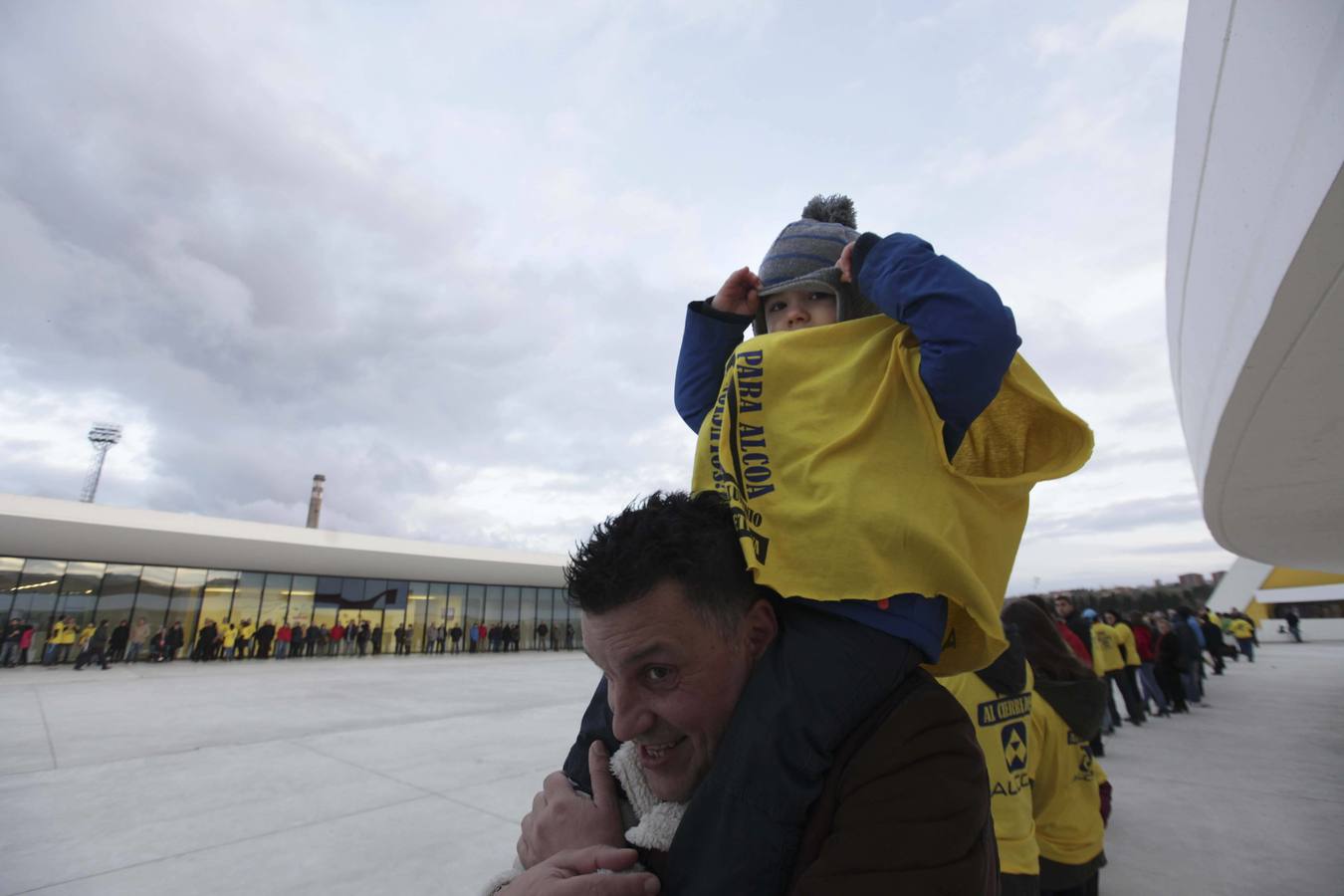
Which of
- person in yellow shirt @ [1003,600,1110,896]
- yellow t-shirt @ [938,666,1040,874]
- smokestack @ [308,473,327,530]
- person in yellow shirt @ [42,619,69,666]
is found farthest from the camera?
smokestack @ [308,473,327,530]

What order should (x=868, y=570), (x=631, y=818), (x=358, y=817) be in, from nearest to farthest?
(x=868, y=570) < (x=631, y=818) < (x=358, y=817)

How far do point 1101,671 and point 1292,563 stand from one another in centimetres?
1424

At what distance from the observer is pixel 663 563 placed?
1.07 metres

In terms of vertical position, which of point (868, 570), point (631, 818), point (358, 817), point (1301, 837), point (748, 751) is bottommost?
point (1301, 837)

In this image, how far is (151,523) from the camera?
17109 millimetres

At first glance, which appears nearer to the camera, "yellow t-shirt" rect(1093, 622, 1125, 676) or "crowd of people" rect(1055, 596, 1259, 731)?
"crowd of people" rect(1055, 596, 1259, 731)

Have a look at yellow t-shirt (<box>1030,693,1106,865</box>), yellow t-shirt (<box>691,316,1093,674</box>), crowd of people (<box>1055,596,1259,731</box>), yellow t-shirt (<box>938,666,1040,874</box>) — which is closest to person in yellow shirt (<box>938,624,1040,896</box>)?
yellow t-shirt (<box>938,666,1040,874</box>)

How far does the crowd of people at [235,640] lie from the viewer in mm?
18219

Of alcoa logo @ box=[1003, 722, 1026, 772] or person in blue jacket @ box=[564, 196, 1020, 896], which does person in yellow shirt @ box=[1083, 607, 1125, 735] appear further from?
person in blue jacket @ box=[564, 196, 1020, 896]

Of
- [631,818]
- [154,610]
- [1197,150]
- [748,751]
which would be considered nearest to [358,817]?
[631,818]

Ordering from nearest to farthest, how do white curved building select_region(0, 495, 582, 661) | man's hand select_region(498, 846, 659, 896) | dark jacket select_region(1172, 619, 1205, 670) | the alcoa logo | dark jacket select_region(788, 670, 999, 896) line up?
dark jacket select_region(788, 670, 999, 896)
man's hand select_region(498, 846, 659, 896)
the alcoa logo
dark jacket select_region(1172, 619, 1205, 670)
white curved building select_region(0, 495, 582, 661)

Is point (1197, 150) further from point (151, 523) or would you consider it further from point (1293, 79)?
point (151, 523)

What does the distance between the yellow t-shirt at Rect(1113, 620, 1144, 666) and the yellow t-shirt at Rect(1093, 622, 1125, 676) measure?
0.28 ft

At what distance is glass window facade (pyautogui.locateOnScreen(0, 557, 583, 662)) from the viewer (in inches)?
741
